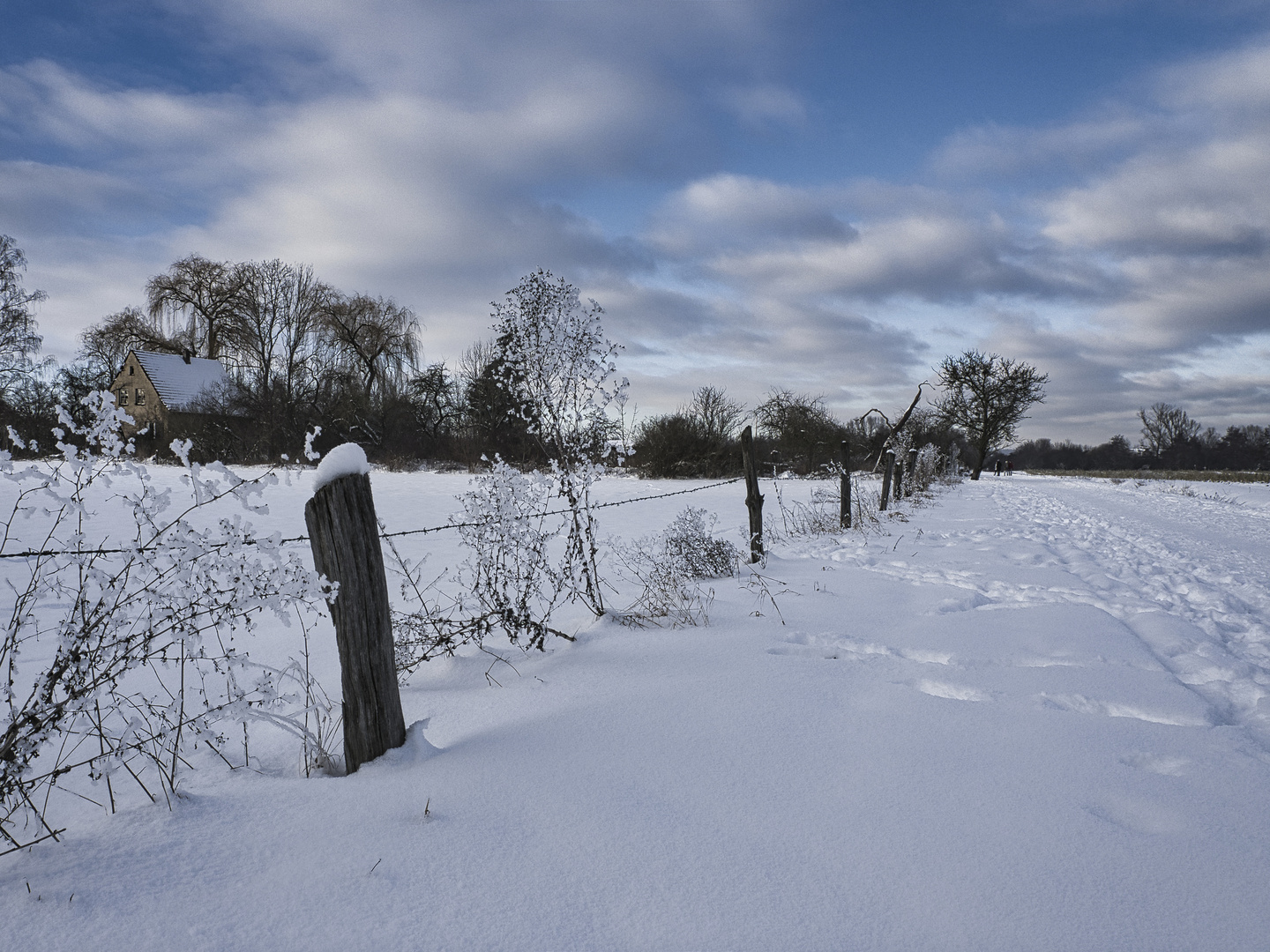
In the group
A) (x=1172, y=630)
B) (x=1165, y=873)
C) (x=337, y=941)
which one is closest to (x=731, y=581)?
(x=1172, y=630)

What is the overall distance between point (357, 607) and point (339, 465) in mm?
491

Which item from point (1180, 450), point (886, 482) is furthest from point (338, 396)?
point (1180, 450)

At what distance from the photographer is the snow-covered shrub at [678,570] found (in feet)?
13.7

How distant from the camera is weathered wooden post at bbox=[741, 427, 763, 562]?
6430 mm

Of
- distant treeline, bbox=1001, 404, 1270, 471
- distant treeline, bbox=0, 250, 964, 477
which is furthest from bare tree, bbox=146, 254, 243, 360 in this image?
distant treeline, bbox=1001, 404, 1270, 471

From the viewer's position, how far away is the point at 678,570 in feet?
17.7

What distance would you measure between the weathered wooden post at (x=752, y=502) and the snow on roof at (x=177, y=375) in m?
35.2

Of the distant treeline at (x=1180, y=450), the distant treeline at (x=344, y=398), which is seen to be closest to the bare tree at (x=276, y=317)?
the distant treeline at (x=344, y=398)

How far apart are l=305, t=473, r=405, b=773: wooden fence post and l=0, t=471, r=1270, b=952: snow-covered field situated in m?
0.13

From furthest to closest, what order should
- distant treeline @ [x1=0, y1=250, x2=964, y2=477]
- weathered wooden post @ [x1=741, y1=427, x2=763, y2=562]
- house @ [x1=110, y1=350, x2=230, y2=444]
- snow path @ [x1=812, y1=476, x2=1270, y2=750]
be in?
house @ [x1=110, y1=350, x2=230, y2=444], distant treeline @ [x1=0, y1=250, x2=964, y2=477], weathered wooden post @ [x1=741, y1=427, x2=763, y2=562], snow path @ [x1=812, y1=476, x2=1270, y2=750]

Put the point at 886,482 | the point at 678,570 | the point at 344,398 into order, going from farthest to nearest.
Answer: the point at 344,398
the point at 886,482
the point at 678,570

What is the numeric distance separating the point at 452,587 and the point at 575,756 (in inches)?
145

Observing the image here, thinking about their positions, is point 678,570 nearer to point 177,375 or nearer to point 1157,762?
point 1157,762

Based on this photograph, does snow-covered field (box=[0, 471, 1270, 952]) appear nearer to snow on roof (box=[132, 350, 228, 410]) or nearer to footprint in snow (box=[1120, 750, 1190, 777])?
footprint in snow (box=[1120, 750, 1190, 777])
